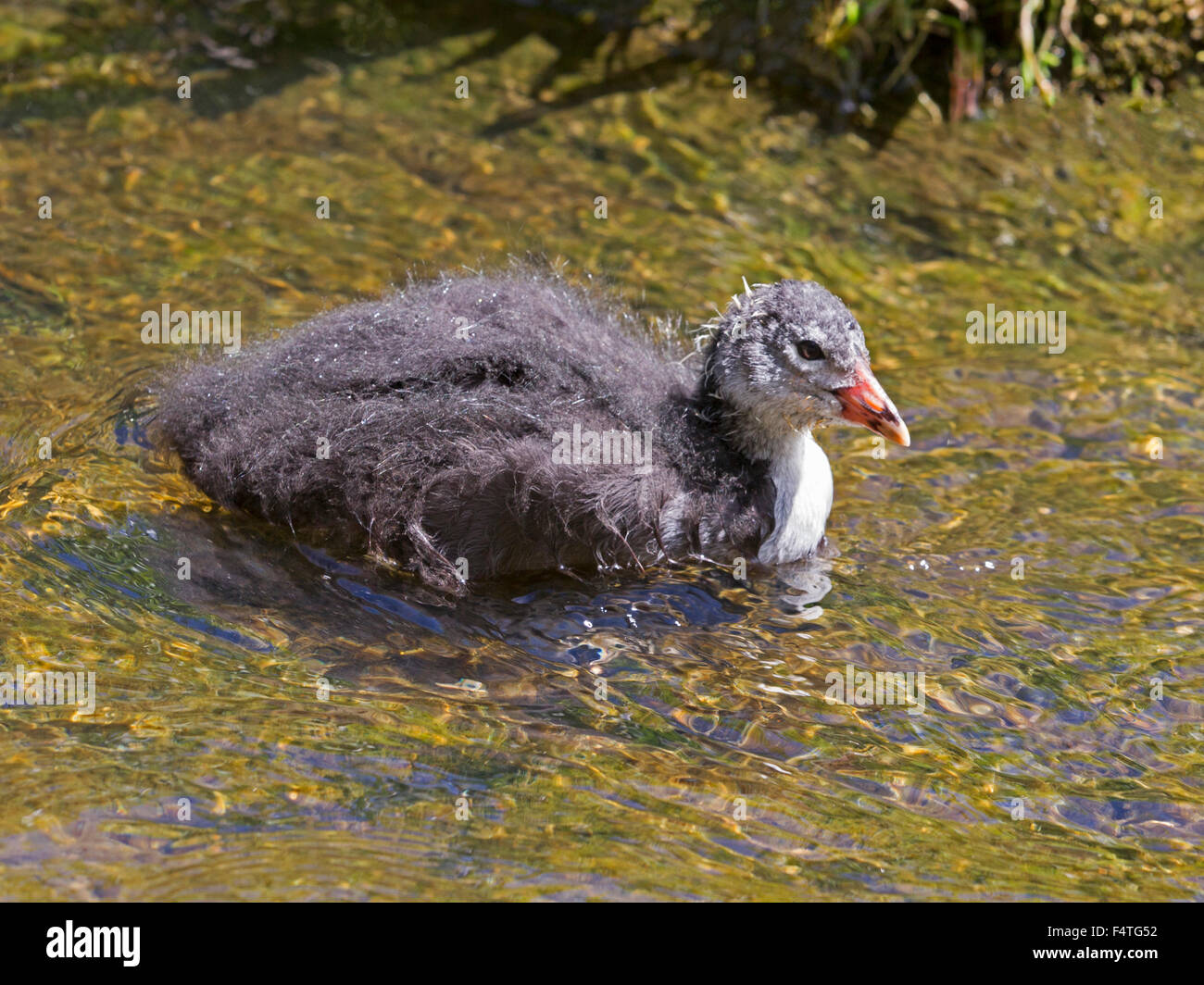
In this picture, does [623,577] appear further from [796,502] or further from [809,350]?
[809,350]

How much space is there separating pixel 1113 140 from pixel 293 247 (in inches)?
186

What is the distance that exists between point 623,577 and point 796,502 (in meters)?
0.72

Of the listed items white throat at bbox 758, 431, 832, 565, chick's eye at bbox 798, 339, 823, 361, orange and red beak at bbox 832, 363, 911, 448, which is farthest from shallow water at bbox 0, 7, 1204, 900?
chick's eye at bbox 798, 339, 823, 361

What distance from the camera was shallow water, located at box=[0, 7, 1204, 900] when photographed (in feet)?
11.8

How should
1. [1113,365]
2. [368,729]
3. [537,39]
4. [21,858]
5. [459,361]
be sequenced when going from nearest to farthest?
[21,858] → [368,729] → [459,361] → [1113,365] → [537,39]

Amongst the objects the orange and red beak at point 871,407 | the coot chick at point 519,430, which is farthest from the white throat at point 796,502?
the orange and red beak at point 871,407

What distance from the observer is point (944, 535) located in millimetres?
5297

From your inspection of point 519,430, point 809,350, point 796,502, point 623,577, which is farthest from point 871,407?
point 519,430

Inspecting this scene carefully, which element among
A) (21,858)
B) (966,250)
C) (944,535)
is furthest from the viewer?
(966,250)

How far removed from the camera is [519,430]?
15.8ft

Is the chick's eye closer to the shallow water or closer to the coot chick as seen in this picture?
the coot chick

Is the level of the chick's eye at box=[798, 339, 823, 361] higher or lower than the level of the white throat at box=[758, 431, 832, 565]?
higher

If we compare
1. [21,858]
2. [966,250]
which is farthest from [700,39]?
[21,858]

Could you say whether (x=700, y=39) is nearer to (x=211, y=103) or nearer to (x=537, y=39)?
(x=537, y=39)
